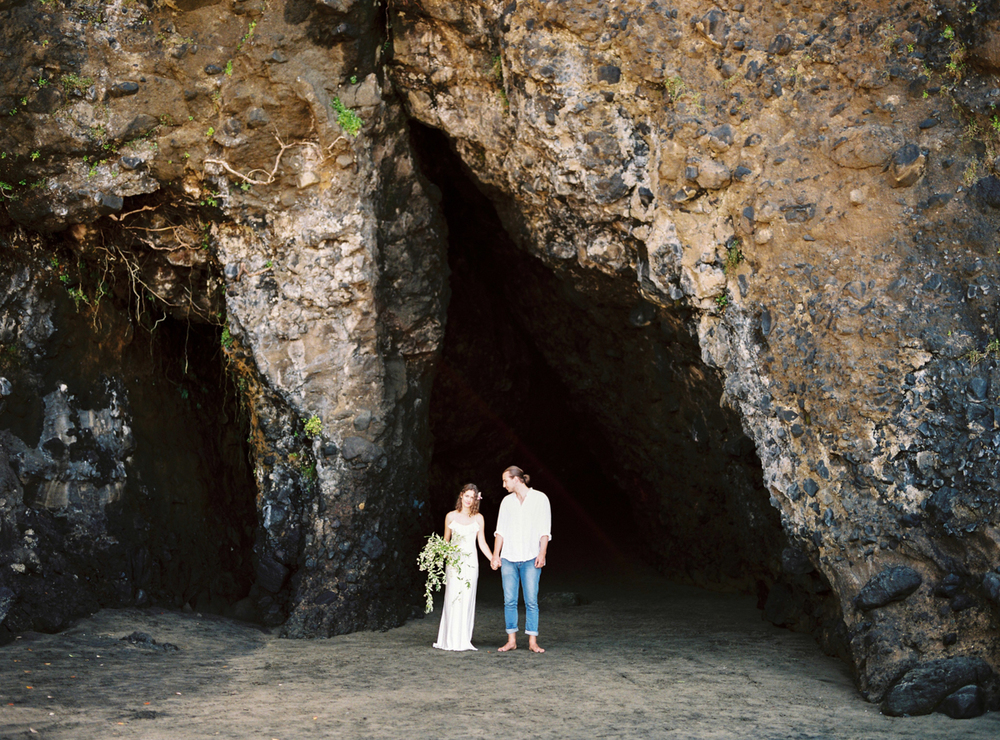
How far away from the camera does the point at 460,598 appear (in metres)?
6.98

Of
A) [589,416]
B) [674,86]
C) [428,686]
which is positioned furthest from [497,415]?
[428,686]

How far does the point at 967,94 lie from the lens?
19.3 feet

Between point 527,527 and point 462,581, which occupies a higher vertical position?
point 527,527

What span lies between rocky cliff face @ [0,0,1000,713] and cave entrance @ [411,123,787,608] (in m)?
0.11

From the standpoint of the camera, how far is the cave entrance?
8914 millimetres

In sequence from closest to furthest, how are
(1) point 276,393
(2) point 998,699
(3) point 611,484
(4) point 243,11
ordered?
(2) point 998,699 → (4) point 243,11 → (1) point 276,393 → (3) point 611,484

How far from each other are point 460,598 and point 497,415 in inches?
214

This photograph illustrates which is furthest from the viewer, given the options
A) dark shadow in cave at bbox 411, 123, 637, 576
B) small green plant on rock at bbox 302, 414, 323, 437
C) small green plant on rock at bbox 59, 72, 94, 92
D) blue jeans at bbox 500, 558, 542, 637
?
dark shadow in cave at bbox 411, 123, 637, 576

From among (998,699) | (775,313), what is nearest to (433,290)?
(775,313)

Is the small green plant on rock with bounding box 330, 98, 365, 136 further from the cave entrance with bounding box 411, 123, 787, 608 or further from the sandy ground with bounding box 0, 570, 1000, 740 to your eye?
the sandy ground with bounding box 0, 570, 1000, 740

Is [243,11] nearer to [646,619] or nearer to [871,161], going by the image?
[871,161]

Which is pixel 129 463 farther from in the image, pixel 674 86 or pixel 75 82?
pixel 674 86

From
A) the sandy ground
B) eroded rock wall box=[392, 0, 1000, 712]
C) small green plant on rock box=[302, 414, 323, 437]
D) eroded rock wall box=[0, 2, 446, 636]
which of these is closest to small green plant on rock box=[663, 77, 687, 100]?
eroded rock wall box=[392, 0, 1000, 712]

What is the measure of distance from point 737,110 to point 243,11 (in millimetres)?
4469
